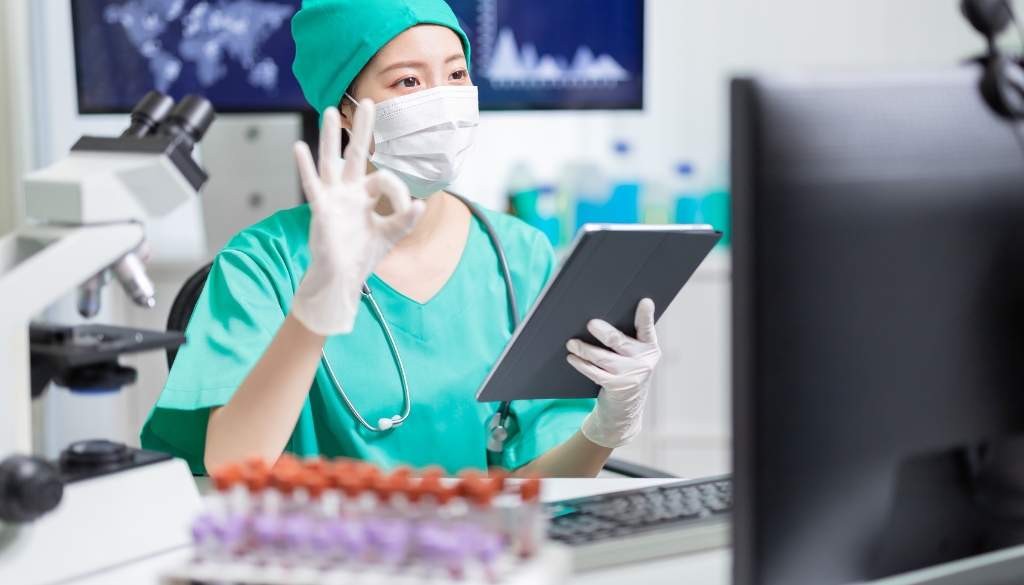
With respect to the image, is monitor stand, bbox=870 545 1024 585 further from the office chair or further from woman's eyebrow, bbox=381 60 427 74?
woman's eyebrow, bbox=381 60 427 74

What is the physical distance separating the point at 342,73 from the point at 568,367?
1.94 ft

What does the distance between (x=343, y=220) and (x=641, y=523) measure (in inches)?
16.3

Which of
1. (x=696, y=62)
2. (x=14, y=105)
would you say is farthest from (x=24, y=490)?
(x=696, y=62)

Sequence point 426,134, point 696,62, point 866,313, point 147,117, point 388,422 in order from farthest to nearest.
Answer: point 696,62
point 426,134
point 388,422
point 147,117
point 866,313

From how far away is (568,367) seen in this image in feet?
3.92

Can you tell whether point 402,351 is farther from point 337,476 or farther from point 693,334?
point 693,334

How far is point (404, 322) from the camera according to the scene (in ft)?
4.52

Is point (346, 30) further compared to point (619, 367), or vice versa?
point (346, 30)

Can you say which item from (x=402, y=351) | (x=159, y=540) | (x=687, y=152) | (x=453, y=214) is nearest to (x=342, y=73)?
(x=453, y=214)

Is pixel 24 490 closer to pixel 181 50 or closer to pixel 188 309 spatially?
pixel 188 309

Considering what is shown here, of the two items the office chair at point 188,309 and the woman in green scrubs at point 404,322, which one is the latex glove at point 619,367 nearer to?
the woman in green scrubs at point 404,322

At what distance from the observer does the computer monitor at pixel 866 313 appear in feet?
1.79

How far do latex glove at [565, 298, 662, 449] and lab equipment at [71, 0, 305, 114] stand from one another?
173 cm

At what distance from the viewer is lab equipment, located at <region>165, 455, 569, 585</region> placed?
0.58 meters
